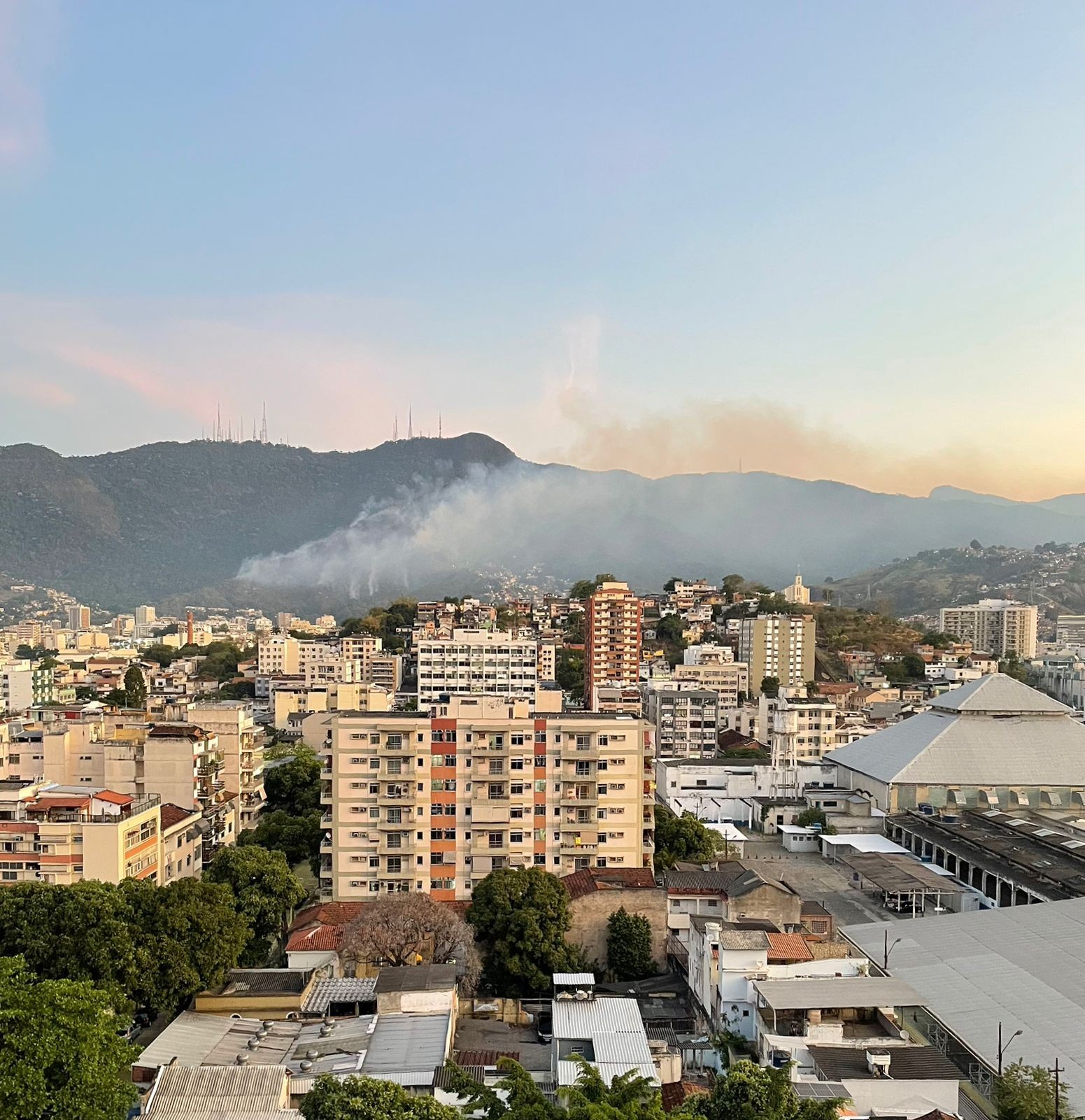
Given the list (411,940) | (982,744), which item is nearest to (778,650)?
(982,744)

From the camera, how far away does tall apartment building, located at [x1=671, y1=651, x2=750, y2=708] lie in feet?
202

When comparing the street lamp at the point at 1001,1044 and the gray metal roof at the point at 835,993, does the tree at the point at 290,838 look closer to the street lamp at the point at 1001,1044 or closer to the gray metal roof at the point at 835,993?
the gray metal roof at the point at 835,993

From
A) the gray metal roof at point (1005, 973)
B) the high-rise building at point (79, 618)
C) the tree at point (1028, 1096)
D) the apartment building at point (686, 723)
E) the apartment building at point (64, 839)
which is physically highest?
the apartment building at point (64, 839)

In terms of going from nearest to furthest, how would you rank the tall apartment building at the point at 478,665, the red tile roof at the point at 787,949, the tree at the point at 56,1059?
the tree at the point at 56,1059 → the red tile roof at the point at 787,949 → the tall apartment building at the point at 478,665

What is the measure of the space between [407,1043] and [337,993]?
2984 millimetres

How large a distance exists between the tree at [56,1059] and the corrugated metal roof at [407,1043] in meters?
3.19

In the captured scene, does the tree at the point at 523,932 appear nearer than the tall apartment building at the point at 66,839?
Yes

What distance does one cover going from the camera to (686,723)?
53.6m

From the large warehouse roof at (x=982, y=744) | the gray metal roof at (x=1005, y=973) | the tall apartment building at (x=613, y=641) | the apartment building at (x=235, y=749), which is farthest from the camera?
the tall apartment building at (x=613, y=641)

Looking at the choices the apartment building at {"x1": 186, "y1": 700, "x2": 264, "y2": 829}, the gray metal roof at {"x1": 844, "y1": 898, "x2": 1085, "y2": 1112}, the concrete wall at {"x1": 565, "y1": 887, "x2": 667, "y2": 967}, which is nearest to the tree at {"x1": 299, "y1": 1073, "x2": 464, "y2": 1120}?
the gray metal roof at {"x1": 844, "y1": 898, "x2": 1085, "y2": 1112}

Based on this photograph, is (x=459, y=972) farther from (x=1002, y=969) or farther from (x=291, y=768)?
(x=291, y=768)

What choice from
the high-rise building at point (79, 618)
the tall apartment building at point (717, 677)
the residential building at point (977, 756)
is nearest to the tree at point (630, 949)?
the residential building at point (977, 756)

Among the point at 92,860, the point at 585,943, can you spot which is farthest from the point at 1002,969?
the point at 92,860

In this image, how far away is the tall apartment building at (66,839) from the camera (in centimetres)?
2142
